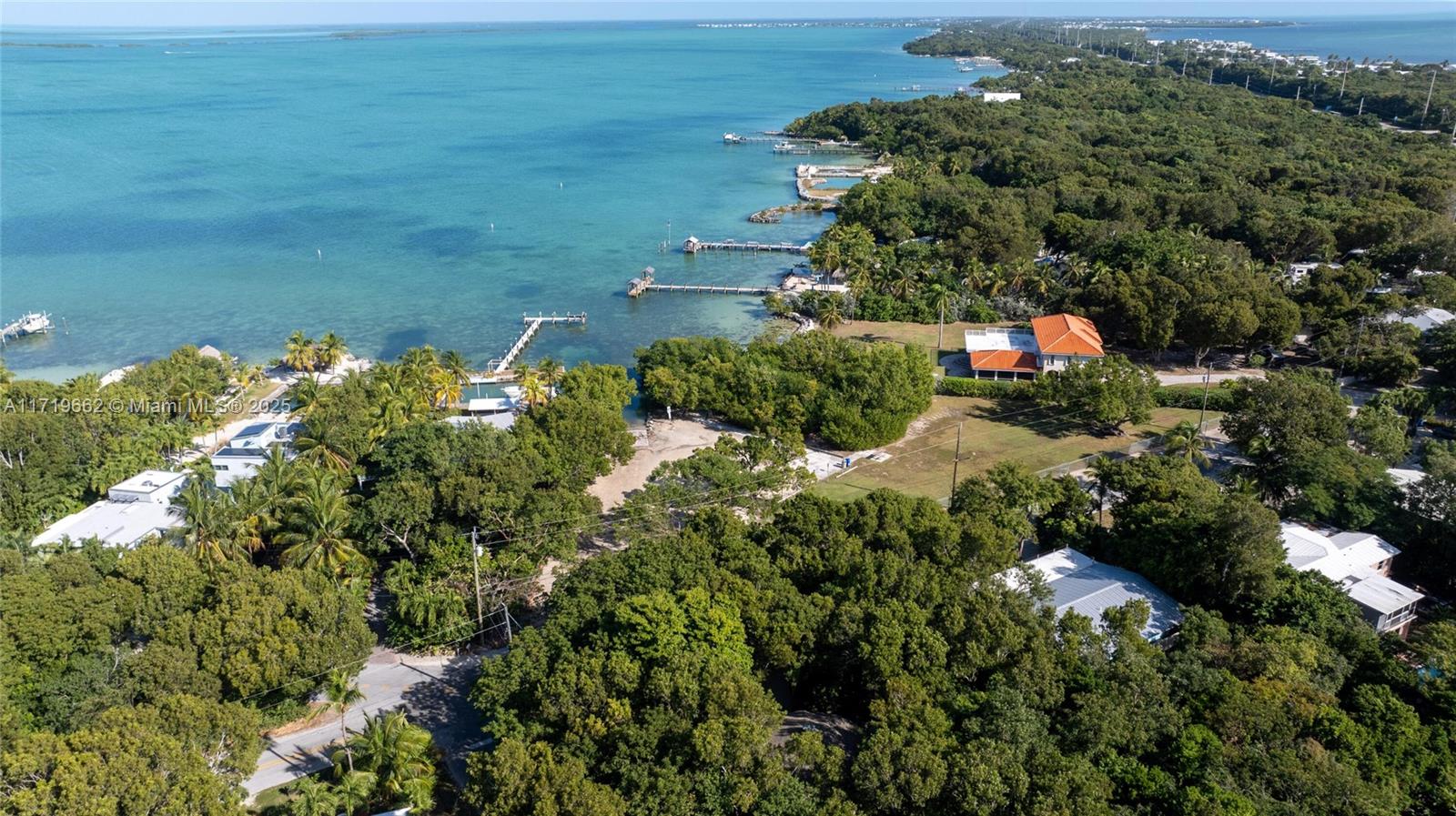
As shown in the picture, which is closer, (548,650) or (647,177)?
(548,650)

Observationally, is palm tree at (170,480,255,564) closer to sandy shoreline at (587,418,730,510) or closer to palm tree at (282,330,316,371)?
sandy shoreline at (587,418,730,510)

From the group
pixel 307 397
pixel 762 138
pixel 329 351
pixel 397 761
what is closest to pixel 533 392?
pixel 307 397

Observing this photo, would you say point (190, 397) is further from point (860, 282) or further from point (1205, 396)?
point (1205, 396)

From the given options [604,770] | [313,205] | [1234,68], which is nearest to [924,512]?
[604,770]

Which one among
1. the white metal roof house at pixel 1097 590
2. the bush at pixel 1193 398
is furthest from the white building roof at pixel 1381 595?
the bush at pixel 1193 398

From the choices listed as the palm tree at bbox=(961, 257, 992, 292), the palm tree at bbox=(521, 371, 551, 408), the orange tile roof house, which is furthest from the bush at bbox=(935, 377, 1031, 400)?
the palm tree at bbox=(521, 371, 551, 408)

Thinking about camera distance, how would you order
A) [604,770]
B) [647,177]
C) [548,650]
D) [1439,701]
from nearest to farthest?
[604,770]
[1439,701]
[548,650]
[647,177]

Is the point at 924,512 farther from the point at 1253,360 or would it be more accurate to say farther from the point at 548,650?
the point at 1253,360
